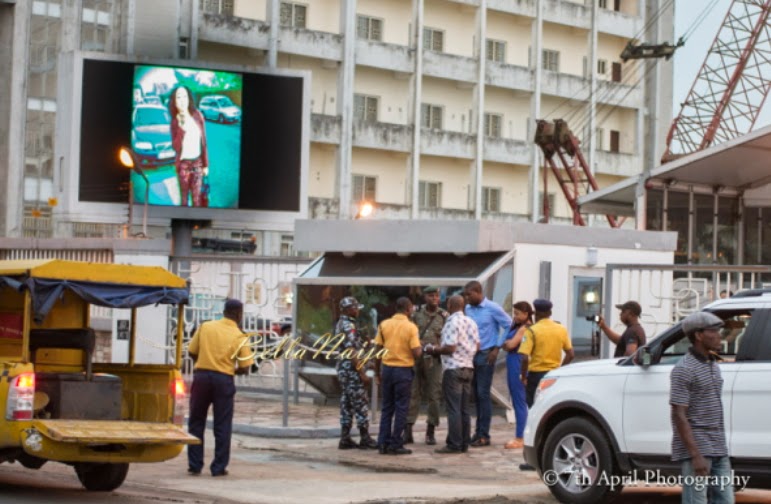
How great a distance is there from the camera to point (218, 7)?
61.8 m

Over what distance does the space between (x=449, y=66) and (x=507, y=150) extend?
5.12 meters

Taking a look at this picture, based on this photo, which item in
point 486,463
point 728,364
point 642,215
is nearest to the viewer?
point 728,364

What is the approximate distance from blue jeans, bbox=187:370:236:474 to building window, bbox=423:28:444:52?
→ 52872 mm

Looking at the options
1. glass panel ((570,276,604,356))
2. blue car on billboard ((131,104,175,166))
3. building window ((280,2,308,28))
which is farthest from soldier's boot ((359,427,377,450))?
building window ((280,2,308,28))

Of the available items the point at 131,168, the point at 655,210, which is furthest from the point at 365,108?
the point at 655,210

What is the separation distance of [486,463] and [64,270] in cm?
572

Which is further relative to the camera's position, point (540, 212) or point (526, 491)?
point (540, 212)

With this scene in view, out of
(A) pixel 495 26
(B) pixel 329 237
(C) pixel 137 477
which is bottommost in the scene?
(C) pixel 137 477

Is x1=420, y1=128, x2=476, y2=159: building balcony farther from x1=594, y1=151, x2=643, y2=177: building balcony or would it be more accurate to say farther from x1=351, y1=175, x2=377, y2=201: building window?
x1=594, y1=151, x2=643, y2=177: building balcony

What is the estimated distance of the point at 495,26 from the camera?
7056 cm

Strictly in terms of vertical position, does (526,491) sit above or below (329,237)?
below

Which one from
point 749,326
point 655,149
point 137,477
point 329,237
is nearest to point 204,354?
point 137,477

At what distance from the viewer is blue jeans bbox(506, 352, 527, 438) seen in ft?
59.6

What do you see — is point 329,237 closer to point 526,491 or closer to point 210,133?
point 526,491
